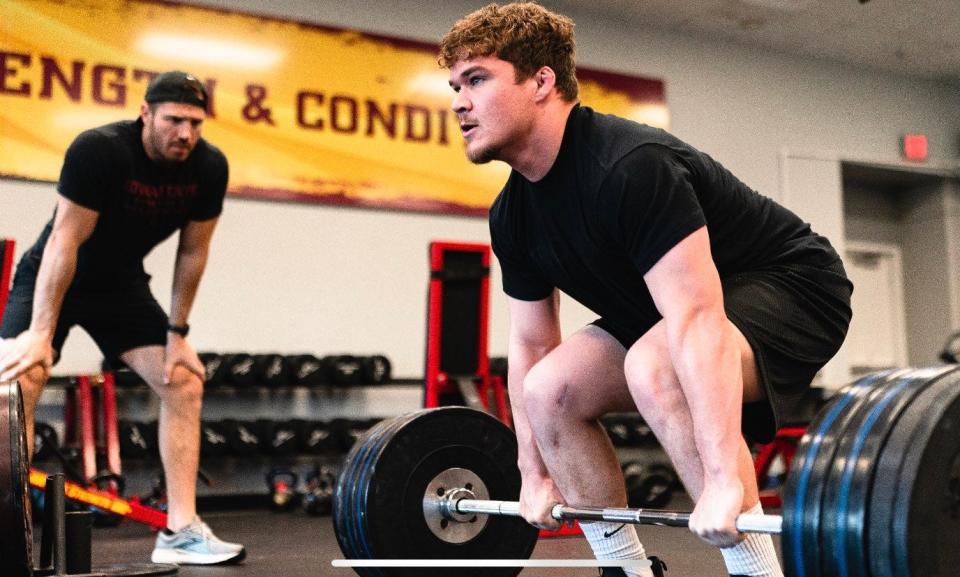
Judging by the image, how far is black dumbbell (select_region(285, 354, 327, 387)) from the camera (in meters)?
5.06

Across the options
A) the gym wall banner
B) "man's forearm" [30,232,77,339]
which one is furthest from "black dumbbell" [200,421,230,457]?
"man's forearm" [30,232,77,339]

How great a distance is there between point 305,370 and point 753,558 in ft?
12.2

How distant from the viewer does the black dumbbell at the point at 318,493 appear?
4.69m

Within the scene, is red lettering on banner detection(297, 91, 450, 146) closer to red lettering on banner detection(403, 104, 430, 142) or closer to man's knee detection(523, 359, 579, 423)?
red lettering on banner detection(403, 104, 430, 142)

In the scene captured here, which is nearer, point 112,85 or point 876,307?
point 112,85

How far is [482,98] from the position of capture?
1703mm

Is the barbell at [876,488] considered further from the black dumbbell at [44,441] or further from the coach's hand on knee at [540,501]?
the black dumbbell at [44,441]

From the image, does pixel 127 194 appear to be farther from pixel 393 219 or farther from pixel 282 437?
pixel 393 219

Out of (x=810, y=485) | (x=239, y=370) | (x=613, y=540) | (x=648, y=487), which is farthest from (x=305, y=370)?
(x=810, y=485)

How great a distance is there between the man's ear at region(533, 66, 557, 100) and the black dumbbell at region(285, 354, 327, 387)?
3.54 meters

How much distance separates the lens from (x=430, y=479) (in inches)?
86.0

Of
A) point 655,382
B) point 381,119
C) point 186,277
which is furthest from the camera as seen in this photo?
point 381,119

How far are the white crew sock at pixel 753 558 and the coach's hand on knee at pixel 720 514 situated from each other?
0.20m

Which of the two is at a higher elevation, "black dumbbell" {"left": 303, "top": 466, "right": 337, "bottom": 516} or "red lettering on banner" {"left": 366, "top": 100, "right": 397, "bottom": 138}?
"red lettering on banner" {"left": 366, "top": 100, "right": 397, "bottom": 138}
